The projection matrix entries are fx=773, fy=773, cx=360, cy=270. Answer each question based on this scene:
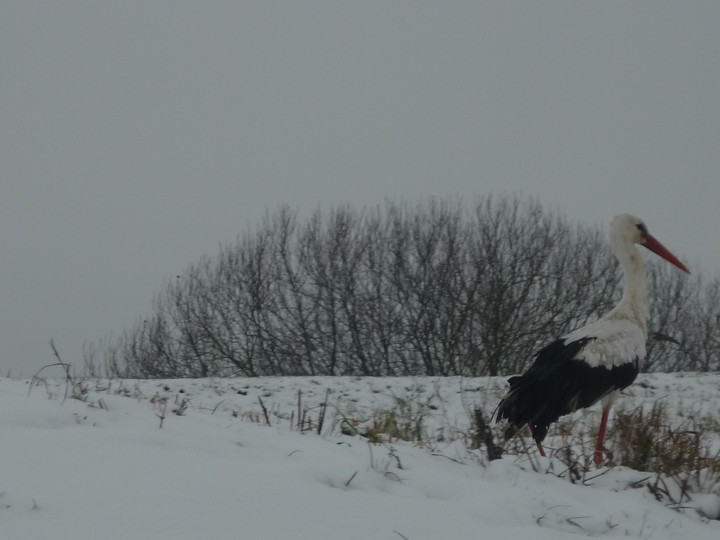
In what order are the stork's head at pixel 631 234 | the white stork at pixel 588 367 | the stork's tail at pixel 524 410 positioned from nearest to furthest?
the stork's tail at pixel 524 410 → the white stork at pixel 588 367 → the stork's head at pixel 631 234

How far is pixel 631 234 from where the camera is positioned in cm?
718

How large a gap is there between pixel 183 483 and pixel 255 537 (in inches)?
18.0

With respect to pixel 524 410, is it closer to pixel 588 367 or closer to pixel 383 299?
pixel 588 367

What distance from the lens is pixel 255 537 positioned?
2055 millimetres

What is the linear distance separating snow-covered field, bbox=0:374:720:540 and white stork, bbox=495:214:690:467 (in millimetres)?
1785

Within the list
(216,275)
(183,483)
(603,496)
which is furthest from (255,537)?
(216,275)

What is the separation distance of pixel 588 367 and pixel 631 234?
182 centimetres

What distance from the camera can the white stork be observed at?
5.46 m

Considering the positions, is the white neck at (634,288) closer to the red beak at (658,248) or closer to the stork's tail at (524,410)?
the red beak at (658,248)

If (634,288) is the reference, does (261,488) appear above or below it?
below

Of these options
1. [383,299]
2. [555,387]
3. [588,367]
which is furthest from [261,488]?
[383,299]

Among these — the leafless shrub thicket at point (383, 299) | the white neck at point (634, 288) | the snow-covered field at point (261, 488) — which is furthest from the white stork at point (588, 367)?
the leafless shrub thicket at point (383, 299)

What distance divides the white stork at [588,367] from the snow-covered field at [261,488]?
70.3 inches

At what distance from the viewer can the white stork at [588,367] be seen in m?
5.46
